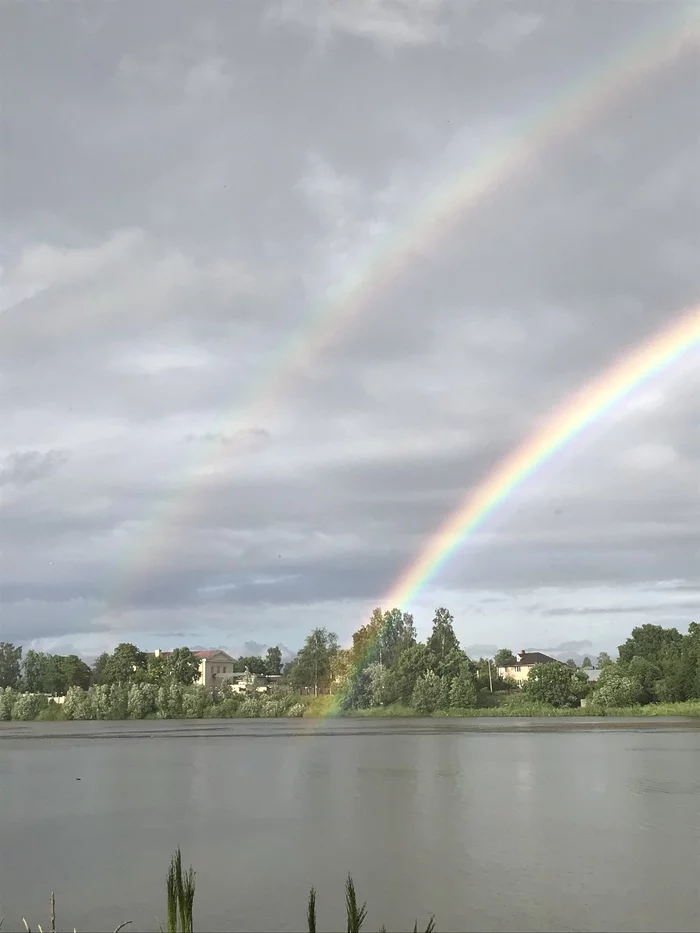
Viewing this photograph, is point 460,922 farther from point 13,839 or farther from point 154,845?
point 13,839

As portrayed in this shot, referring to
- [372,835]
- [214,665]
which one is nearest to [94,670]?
[214,665]

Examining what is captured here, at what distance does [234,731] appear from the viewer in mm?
71562

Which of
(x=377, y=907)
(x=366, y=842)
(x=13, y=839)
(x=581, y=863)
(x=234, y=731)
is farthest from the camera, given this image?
(x=234, y=731)

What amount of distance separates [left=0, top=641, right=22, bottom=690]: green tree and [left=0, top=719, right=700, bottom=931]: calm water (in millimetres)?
84147

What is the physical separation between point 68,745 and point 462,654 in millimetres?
40460

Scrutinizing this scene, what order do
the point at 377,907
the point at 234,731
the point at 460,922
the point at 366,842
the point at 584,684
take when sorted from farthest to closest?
1. the point at 584,684
2. the point at 234,731
3. the point at 366,842
4. the point at 377,907
5. the point at 460,922

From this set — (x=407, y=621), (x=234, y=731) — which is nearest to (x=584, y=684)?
(x=407, y=621)

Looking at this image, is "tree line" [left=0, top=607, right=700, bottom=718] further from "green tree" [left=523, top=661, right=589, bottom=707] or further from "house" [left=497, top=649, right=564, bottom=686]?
"house" [left=497, top=649, right=564, bottom=686]

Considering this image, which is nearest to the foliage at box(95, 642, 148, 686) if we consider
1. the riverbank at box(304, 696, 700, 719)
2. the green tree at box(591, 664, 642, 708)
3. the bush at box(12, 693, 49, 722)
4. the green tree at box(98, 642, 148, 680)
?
the green tree at box(98, 642, 148, 680)

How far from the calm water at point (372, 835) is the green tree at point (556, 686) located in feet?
104

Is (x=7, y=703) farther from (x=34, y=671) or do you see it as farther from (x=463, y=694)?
(x=463, y=694)

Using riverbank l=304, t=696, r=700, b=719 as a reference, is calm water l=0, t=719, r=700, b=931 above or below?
above

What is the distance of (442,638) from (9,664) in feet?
235

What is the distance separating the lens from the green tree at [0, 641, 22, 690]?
127594 millimetres
